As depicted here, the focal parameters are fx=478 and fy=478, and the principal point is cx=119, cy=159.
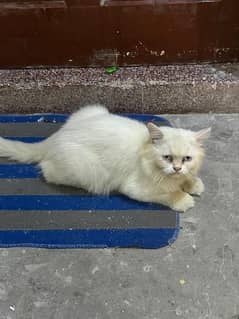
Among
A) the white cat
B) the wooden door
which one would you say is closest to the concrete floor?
→ the white cat

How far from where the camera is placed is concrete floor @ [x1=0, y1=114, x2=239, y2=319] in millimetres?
1643

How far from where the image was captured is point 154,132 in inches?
70.8

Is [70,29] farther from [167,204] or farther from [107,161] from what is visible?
[167,204]

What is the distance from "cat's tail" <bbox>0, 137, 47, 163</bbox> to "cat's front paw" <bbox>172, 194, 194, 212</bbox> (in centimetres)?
62

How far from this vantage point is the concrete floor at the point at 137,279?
64.7 inches

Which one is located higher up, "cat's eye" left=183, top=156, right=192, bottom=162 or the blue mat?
"cat's eye" left=183, top=156, right=192, bottom=162

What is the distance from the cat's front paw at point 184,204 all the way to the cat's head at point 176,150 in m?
0.14

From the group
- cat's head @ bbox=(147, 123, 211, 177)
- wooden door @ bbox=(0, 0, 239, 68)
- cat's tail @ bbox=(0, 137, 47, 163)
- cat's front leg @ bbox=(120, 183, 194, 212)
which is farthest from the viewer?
wooden door @ bbox=(0, 0, 239, 68)

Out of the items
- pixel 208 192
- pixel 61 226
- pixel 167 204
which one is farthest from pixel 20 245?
pixel 208 192

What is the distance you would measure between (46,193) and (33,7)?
90cm

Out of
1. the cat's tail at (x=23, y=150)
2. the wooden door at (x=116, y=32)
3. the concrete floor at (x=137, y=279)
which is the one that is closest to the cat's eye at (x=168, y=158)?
the concrete floor at (x=137, y=279)

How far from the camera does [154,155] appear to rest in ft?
A: 6.02

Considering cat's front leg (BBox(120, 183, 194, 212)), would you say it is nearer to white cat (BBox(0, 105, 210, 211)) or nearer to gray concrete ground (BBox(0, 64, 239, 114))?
white cat (BBox(0, 105, 210, 211))

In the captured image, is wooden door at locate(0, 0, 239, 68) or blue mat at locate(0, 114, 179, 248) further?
wooden door at locate(0, 0, 239, 68)
